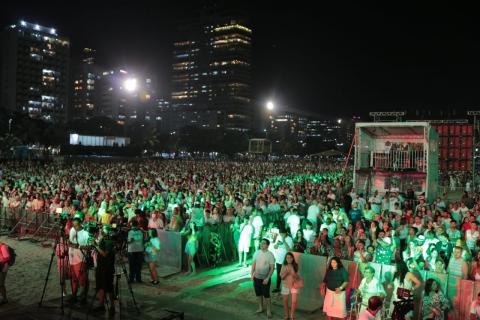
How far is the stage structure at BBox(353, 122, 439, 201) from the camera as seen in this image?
19109mm

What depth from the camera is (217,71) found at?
176 m

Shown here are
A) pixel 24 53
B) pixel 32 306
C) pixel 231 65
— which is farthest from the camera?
pixel 231 65

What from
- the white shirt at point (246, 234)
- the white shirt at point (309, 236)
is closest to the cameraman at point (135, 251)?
the white shirt at point (246, 234)

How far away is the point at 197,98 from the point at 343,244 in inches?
6990

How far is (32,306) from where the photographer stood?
329 inches

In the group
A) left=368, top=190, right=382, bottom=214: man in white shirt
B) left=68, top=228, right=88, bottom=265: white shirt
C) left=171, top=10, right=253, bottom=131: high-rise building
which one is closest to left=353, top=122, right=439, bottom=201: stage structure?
left=368, top=190, right=382, bottom=214: man in white shirt

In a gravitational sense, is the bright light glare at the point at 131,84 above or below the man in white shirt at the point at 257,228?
above

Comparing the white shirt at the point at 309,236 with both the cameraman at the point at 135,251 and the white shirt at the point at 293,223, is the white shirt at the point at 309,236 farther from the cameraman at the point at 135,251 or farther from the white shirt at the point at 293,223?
the cameraman at the point at 135,251

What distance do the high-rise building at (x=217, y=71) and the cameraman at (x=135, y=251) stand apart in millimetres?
152720

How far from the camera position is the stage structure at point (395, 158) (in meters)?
19.1

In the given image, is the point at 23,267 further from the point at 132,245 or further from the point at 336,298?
the point at 336,298

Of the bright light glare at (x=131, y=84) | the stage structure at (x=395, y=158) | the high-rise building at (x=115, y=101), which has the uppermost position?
the high-rise building at (x=115, y=101)

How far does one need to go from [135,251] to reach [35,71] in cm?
13745

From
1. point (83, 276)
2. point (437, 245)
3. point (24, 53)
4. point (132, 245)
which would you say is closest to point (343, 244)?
point (437, 245)
